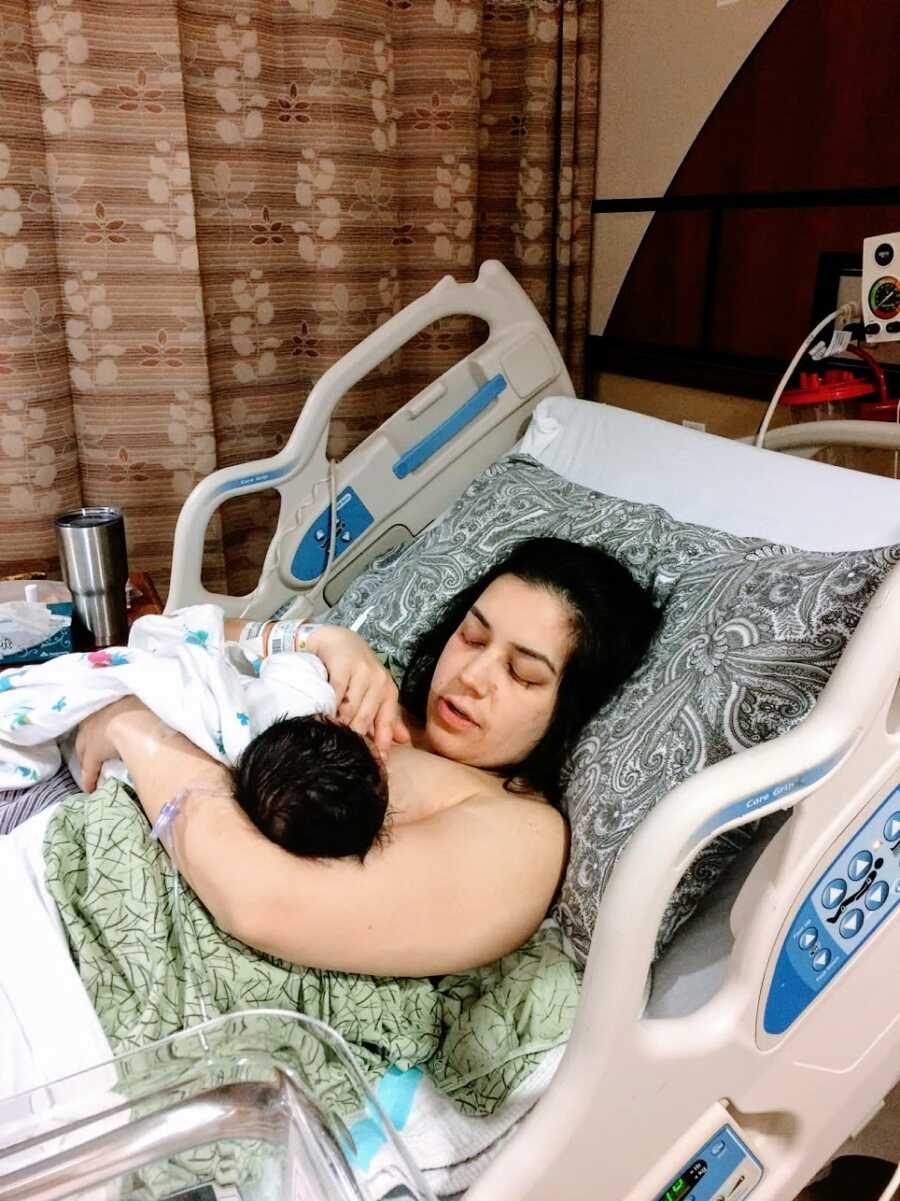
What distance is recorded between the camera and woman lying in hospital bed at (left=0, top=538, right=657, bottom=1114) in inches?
35.7

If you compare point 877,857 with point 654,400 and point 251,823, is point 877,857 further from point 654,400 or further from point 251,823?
point 654,400

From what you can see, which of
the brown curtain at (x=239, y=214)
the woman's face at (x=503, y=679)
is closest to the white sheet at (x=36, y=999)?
the woman's face at (x=503, y=679)

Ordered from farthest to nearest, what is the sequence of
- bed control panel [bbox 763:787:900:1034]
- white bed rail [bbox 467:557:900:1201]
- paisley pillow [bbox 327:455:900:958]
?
paisley pillow [bbox 327:455:900:958] < bed control panel [bbox 763:787:900:1034] < white bed rail [bbox 467:557:900:1201]

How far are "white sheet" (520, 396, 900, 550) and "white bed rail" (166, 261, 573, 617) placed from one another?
0.13m

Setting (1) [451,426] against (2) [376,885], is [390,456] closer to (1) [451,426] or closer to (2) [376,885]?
(1) [451,426]

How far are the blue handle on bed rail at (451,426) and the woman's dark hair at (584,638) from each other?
574mm

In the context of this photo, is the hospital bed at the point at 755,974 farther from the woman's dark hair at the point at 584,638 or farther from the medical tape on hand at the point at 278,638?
the medical tape on hand at the point at 278,638

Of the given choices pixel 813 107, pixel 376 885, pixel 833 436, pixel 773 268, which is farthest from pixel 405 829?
pixel 813 107

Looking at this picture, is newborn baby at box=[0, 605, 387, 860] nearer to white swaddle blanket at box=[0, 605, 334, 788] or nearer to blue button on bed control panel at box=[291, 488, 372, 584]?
white swaddle blanket at box=[0, 605, 334, 788]

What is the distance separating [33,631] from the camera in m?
1.54

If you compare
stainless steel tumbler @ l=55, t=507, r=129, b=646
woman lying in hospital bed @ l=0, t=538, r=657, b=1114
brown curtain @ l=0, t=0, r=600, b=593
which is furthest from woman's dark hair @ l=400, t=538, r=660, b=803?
brown curtain @ l=0, t=0, r=600, b=593

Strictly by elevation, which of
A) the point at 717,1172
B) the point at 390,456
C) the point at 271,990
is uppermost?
the point at 390,456

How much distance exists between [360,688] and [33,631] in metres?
0.64

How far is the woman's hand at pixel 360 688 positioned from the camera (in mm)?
1208
